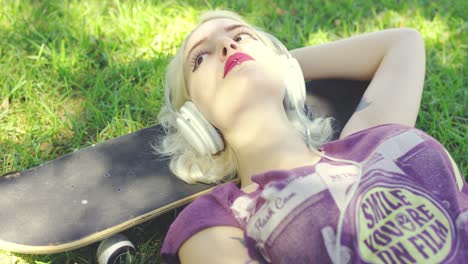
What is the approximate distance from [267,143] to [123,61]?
190 centimetres

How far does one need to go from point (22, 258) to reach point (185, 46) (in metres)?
1.39

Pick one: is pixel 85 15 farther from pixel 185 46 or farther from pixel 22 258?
pixel 22 258

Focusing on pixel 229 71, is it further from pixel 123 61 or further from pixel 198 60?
pixel 123 61

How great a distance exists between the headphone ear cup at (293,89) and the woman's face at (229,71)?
0.06 m

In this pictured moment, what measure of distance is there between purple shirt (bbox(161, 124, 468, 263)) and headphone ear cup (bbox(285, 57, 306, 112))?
41cm

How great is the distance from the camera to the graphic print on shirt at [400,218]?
6.92ft

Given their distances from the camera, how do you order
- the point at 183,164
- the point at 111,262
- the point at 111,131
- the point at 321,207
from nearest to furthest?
the point at 321,207 < the point at 111,262 < the point at 183,164 < the point at 111,131

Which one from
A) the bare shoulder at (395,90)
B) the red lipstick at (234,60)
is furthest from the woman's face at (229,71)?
the bare shoulder at (395,90)

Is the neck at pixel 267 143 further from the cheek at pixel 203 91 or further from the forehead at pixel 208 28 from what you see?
the forehead at pixel 208 28

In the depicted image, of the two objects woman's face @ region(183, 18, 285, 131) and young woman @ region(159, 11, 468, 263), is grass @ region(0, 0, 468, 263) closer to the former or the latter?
young woman @ region(159, 11, 468, 263)

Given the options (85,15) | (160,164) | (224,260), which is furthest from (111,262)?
(85,15)

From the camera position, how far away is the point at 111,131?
11.7 ft

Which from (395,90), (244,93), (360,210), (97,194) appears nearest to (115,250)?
(97,194)

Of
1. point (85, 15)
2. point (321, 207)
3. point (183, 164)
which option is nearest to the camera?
point (321, 207)
